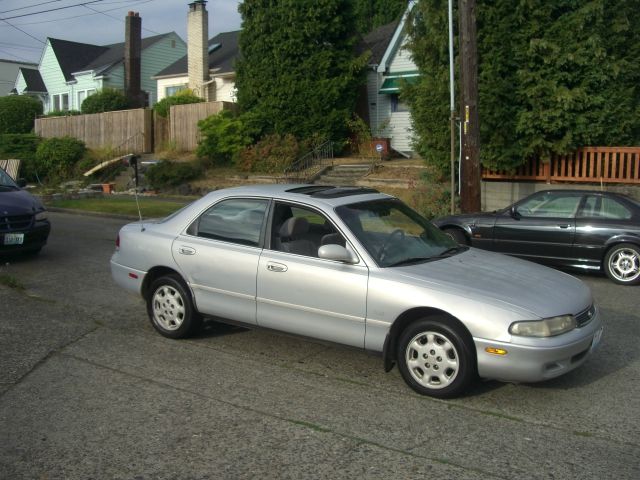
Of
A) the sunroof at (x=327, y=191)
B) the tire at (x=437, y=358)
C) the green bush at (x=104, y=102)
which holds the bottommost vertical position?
the tire at (x=437, y=358)

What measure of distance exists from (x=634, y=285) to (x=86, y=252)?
28.9 feet

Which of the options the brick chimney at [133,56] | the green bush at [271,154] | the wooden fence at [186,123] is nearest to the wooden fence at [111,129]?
the wooden fence at [186,123]

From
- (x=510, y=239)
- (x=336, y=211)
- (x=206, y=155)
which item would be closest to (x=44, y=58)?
(x=206, y=155)

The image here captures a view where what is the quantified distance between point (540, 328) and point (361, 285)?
1361 millimetres

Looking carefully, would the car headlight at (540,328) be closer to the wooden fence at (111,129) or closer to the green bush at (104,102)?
the wooden fence at (111,129)

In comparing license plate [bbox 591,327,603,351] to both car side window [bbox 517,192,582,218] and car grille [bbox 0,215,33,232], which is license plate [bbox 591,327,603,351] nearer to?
car side window [bbox 517,192,582,218]

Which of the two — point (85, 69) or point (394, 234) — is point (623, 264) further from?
point (85, 69)

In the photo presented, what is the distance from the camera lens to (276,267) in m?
5.77

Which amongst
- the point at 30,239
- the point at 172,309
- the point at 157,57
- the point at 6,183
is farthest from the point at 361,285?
the point at 157,57

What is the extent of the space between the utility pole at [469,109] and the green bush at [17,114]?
2884 cm

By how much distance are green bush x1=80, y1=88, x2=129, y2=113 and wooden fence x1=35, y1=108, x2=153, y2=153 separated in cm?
160

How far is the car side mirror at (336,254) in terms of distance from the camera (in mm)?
5377

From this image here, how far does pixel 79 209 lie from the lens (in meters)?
18.8

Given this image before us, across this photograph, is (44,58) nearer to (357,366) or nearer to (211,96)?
(211,96)
